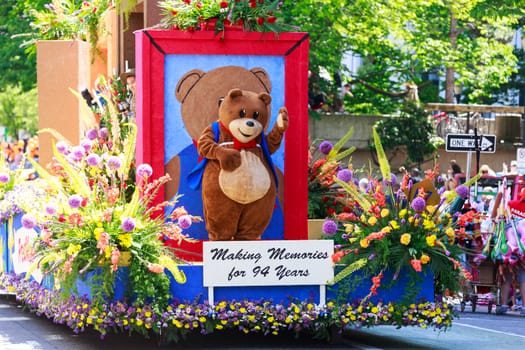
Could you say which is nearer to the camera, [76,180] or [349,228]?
[76,180]

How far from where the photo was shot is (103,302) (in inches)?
394

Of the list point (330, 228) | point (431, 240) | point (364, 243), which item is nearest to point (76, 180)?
point (330, 228)

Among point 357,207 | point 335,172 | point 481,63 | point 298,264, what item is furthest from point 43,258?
point 481,63

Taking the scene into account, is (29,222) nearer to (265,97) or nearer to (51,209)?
(51,209)

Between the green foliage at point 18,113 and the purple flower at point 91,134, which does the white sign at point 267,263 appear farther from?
the green foliage at point 18,113

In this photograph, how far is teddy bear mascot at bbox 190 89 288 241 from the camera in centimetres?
1111

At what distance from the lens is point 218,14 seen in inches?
458

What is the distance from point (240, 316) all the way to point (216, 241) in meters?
0.72

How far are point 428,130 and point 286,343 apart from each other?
20950mm

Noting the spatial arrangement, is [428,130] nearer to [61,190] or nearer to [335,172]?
[335,172]

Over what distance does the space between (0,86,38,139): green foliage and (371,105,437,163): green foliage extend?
25430 millimetres

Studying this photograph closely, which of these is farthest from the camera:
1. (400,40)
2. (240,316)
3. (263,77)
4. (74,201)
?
(400,40)

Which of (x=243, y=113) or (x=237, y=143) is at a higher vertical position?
(x=243, y=113)

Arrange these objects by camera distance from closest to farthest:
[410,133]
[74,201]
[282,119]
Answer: [74,201], [282,119], [410,133]
